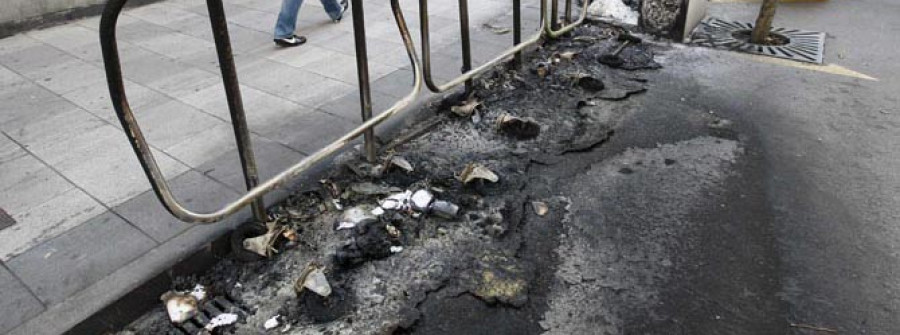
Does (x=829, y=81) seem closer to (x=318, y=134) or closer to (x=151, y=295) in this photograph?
(x=318, y=134)

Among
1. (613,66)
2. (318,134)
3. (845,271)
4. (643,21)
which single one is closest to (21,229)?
(318,134)

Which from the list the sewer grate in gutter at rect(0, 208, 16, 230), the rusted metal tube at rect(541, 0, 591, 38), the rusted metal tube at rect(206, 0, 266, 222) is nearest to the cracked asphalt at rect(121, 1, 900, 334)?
the rusted metal tube at rect(206, 0, 266, 222)

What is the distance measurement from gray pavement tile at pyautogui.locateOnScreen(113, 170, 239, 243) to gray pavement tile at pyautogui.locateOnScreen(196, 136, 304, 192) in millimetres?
62

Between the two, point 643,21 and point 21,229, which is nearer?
point 21,229

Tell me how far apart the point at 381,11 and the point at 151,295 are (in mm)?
4961

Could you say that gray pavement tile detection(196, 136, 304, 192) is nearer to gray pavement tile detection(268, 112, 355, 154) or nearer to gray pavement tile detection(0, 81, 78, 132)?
gray pavement tile detection(268, 112, 355, 154)

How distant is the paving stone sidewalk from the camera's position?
294 cm

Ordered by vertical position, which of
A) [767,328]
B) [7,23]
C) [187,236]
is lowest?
[767,328]

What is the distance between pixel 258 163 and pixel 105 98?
6.11ft

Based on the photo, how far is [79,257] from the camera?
2.98 meters

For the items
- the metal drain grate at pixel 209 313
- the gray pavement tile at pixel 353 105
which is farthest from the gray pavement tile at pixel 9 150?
the metal drain grate at pixel 209 313

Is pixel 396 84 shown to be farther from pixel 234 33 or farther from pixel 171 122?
pixel 234 33

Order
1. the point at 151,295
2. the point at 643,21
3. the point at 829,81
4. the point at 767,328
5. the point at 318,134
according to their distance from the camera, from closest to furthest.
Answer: the point at 767,328 < the point at 151,295 < the point at 318,134 < the point at 829,81 < the point at 643,21

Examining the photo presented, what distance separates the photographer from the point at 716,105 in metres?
4.83
